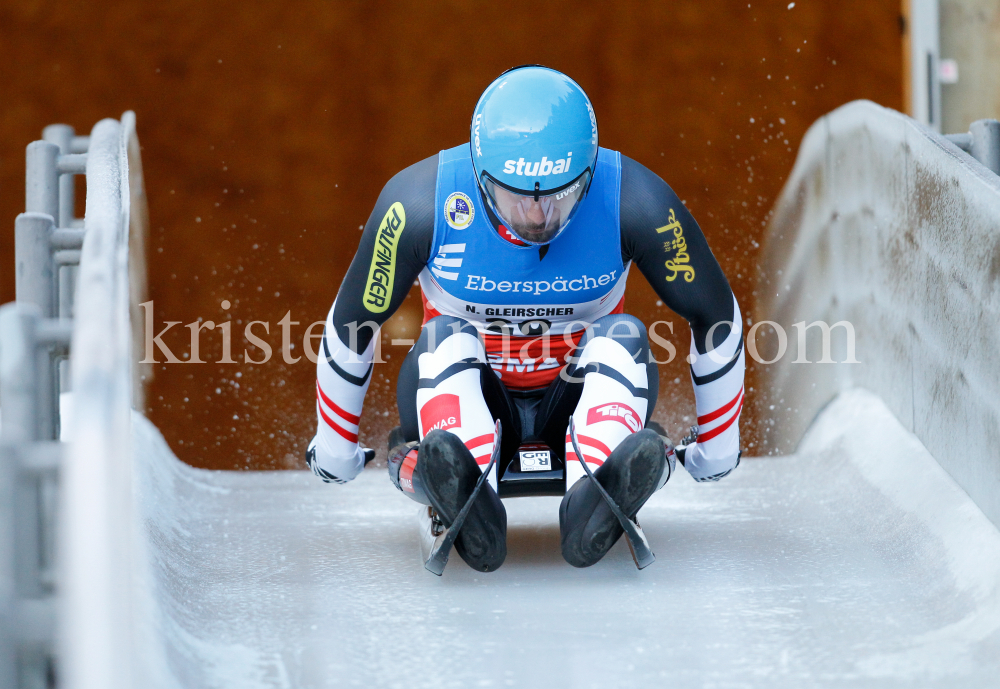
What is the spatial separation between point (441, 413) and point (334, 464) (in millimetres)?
538

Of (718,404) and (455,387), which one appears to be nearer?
(455,387)

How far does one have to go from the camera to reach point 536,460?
8.57 feet

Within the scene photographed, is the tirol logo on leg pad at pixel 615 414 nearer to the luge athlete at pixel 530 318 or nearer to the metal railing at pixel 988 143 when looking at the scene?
the luge athlete at pixel 530 318

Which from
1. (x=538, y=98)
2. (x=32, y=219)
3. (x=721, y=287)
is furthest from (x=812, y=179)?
(x=32, y=219)

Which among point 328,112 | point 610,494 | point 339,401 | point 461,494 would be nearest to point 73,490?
point 461,494

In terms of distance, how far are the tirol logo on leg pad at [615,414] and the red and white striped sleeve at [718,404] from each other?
1.11 ft

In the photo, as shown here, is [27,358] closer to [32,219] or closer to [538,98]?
[32,219]

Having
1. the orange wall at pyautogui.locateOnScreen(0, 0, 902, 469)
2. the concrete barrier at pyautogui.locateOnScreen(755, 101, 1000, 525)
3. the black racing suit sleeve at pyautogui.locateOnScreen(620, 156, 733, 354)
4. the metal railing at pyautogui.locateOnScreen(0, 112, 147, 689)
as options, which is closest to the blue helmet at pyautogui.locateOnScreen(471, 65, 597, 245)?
the black racing suit sleeve at pyautogui.locateOnScreen(620, 156, 733, 354)

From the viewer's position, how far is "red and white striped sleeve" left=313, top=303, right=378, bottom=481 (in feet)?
9.14

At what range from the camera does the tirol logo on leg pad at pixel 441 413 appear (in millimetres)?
2457

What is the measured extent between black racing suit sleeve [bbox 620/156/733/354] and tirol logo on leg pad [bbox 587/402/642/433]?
319 mm

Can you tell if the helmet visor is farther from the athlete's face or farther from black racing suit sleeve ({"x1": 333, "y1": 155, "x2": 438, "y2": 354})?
black racing suit sleeve ({"x1": 333, "y1": 155, "x2": 438, "y2": 354})

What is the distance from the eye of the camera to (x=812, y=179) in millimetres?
4605

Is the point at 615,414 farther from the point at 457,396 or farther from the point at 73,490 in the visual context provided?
the point at 73,490
